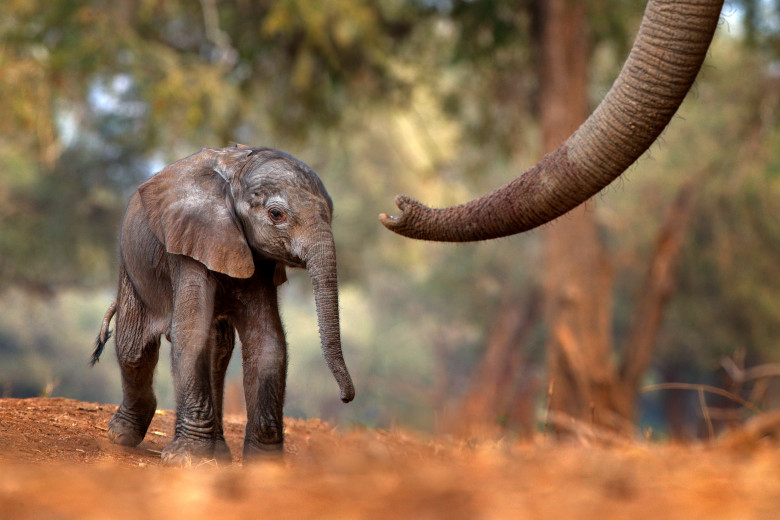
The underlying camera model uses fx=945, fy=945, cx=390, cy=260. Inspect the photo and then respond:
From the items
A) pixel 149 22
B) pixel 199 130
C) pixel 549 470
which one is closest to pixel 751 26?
pixel 199 130

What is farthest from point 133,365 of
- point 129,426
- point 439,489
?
point 439,489

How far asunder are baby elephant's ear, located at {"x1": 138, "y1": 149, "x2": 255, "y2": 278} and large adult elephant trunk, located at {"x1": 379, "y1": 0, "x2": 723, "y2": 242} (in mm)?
1518

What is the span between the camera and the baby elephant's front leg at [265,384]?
5.32 meters

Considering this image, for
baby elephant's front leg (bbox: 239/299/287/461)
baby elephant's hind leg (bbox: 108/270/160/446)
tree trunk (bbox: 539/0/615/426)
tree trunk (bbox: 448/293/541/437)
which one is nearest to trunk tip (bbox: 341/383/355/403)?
baby elephant's front leg (bbox: 239/299/287/461)

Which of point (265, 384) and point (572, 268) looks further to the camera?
point (572, 268)

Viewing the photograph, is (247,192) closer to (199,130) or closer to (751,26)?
(199,130)

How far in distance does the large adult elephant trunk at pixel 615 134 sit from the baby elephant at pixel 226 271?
1255 millimetres

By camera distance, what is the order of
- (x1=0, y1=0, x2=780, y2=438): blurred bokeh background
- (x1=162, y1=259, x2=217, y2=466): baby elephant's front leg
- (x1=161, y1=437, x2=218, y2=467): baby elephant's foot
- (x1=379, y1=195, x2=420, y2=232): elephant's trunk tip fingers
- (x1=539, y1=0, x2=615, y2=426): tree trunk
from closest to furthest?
1. (x1=379, y1=195, x2=420, y2=232): elephant's trunk tip fingers
2. (x1=161, y1=437, x2=218, y2=467): baby elephant's foot
3. (x1=162, y1=259, x2=217, y2=466): baby elephant's front leg
4. (x1=539, y1=0, x2=615, y2=426): tree trunk
5. (x1=0, y1=0, x2=780, y2=438): blurred bokeh background

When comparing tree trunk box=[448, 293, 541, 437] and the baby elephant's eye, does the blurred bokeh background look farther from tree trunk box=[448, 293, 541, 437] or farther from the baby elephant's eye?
the baby elephant's eye

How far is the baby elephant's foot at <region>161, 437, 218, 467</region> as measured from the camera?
5070 millimetres

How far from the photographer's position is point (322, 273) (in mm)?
5160

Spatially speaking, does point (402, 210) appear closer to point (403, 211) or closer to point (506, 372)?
point (403, 211)

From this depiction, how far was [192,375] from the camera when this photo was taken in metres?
5.20

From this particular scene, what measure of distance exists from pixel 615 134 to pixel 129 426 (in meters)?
3.76
